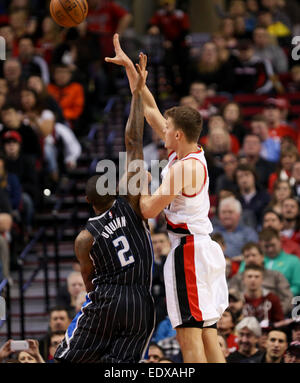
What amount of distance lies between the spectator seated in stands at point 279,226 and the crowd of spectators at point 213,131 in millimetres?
14

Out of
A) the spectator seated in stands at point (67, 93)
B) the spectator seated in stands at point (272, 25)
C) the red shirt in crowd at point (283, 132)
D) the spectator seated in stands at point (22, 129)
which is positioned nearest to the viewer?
the spectator seated in stands at point (22, 129)

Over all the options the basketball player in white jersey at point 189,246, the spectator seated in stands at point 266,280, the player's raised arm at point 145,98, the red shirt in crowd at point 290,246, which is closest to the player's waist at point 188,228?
the basketball player in white jersey at point 189,246

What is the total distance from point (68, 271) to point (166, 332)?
2.34 metres

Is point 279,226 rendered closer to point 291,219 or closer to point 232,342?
point 291,219

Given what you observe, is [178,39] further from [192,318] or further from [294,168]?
[192,318]

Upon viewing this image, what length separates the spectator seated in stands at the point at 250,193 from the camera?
999 cm

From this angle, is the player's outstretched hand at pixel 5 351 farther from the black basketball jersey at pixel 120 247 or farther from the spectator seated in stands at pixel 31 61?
the spectator seated in stands at pixel 31 61

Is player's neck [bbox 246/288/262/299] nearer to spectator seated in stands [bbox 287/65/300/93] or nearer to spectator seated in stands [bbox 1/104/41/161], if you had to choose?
spectator seated in stands [bbox 1/104/41/161]

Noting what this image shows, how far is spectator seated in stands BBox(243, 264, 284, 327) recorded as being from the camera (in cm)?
811

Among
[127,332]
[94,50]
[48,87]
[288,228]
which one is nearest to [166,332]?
[288,228]

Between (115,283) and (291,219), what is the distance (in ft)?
14.0

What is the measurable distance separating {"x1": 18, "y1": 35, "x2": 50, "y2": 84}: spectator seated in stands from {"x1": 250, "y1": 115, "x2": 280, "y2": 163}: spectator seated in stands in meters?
3.30

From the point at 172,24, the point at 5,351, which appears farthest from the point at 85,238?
the point at 172,24

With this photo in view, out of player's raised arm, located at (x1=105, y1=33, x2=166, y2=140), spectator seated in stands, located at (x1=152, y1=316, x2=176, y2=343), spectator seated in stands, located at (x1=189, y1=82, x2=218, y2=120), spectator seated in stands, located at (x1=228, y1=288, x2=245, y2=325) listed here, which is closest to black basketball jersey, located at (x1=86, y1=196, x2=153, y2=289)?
player's raised arm, located at (x1=105, y1=33, x2=166, y2=140)
